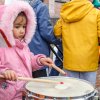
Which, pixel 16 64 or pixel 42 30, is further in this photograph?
pixel 42 30

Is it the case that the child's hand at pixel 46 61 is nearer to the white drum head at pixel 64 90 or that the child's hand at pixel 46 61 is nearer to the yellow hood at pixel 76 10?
the white drum head at pixel 64 90

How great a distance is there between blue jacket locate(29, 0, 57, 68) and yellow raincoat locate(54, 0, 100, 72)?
11cm

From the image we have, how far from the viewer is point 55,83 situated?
2680mm

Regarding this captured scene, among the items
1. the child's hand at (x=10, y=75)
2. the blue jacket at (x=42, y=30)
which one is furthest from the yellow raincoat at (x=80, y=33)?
the child's hand at (x=10, y=75)

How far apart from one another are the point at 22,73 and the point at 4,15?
0.51 meters

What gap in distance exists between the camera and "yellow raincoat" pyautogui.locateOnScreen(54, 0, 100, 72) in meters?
3.75

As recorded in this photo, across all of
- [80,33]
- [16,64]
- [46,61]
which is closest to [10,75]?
[16,64]

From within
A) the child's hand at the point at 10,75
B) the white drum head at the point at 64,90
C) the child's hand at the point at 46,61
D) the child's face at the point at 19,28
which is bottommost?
the white drum head at the point at 64,90

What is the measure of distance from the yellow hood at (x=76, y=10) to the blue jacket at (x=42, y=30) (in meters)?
0.23

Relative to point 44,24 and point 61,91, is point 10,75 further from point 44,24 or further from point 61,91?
point 44,24

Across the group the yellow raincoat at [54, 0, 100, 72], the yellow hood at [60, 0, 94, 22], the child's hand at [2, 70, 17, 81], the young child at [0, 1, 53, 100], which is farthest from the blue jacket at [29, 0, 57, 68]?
the child's hand at [2, 70, 17, 81]

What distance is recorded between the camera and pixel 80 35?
3807 mm

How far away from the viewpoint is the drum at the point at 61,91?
2.41 metres

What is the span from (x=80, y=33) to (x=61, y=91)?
137 centimetres
